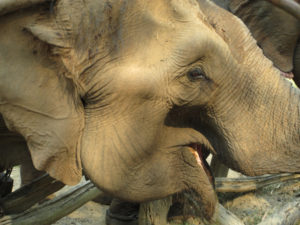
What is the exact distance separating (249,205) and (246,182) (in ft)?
0.51

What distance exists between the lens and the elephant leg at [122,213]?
2.30 meters

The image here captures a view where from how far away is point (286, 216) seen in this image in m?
2.31

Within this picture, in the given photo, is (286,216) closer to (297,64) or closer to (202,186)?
(297,64)

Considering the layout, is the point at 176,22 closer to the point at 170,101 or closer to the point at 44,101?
the point at 170,101

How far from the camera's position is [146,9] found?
1169 millimetres

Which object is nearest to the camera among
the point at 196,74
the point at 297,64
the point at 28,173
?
the point at 196,74

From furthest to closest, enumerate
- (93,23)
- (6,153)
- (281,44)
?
(281,44) < (6,153) < (93,23)

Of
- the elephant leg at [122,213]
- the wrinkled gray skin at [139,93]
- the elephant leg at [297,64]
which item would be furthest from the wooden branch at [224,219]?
the elephant leg at [297,64]

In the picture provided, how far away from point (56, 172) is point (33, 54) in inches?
12.8

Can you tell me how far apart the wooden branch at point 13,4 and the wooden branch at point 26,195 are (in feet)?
2.69

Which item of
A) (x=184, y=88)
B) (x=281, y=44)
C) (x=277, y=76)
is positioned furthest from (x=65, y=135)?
(x=281, y=44)

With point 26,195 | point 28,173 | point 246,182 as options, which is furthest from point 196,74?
point 246,182

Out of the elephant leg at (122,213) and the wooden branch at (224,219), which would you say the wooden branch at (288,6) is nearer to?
the wooden branch at (224,219)

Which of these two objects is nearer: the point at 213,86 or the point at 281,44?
the point at 213,86
